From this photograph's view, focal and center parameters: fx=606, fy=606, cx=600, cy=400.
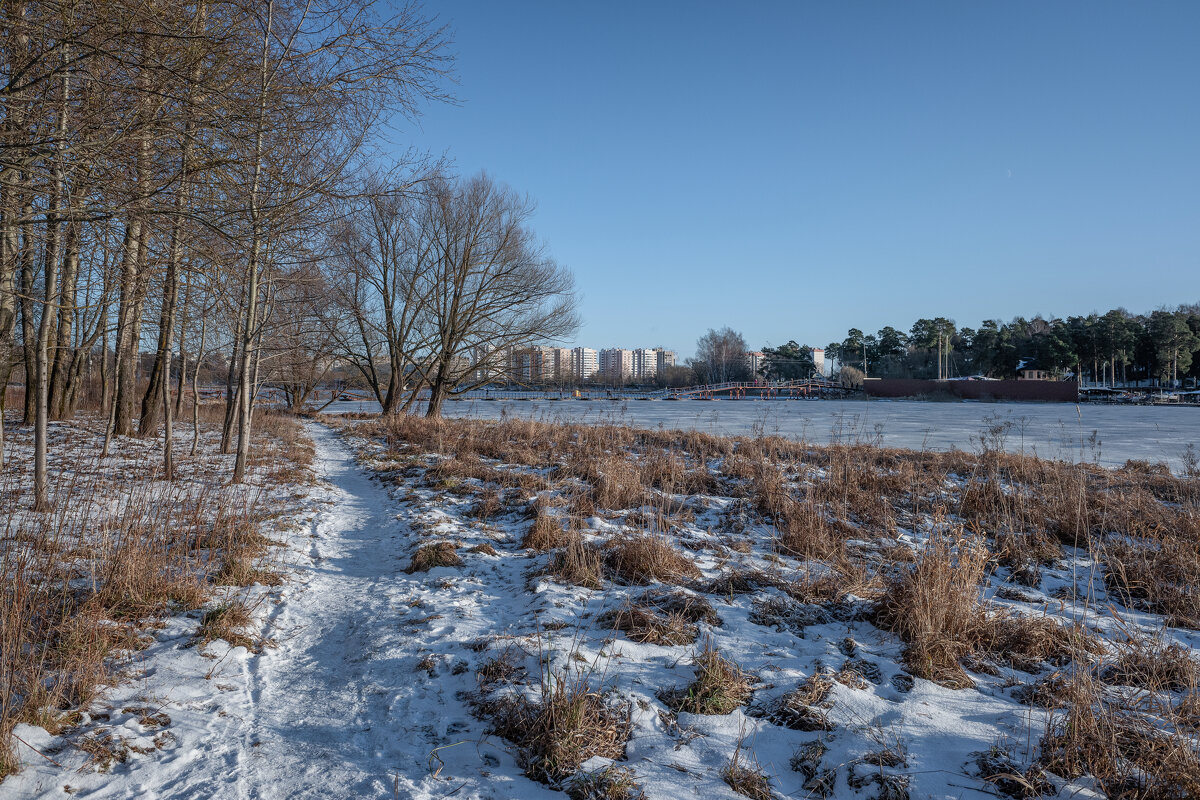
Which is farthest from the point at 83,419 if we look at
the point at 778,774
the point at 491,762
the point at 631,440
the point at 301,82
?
the point at 778,774

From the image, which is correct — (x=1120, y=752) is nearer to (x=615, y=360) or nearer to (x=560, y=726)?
(x=560, y=726)

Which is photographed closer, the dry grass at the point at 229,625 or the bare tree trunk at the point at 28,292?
the dry grass at the point at 229,625

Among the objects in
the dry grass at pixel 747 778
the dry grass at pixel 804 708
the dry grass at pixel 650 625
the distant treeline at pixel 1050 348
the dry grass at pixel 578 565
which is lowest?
the dry grass at pixel 747 778

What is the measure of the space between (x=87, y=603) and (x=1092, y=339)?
3000 inches

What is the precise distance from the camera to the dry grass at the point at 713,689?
2.83 metres

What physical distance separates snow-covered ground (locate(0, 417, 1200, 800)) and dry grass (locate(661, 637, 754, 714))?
0.05m

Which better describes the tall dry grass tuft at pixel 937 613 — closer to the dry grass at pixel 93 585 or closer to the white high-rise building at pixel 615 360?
the dry grass at pixel 93 585

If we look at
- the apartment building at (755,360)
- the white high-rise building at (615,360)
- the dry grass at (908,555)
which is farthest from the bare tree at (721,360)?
the dry grass at (908,555)

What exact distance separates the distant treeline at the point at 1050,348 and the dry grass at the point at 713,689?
7267 cm

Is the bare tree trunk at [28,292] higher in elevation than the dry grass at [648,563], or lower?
higher

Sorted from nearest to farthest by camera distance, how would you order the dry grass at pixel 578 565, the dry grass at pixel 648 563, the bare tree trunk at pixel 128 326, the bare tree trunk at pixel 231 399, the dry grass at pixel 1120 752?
the dry grass at pixel 1120 752
the dry grass at pixel 578 565
the dry grass at pixel 648 563
the bare tree trunk at pixel 128 326
the bare tree trunk at pixel 231 399

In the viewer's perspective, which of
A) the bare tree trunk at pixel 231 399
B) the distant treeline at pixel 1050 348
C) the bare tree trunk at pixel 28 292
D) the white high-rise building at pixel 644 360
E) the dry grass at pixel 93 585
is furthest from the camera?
the white high-rise building at pixel 644 360

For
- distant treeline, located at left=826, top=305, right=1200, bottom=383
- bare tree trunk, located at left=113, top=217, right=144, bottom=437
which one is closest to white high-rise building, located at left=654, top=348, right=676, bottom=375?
distant treeline, located at left=826, top=305, right=1200, bottom=383

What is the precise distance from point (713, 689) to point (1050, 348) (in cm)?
7418
